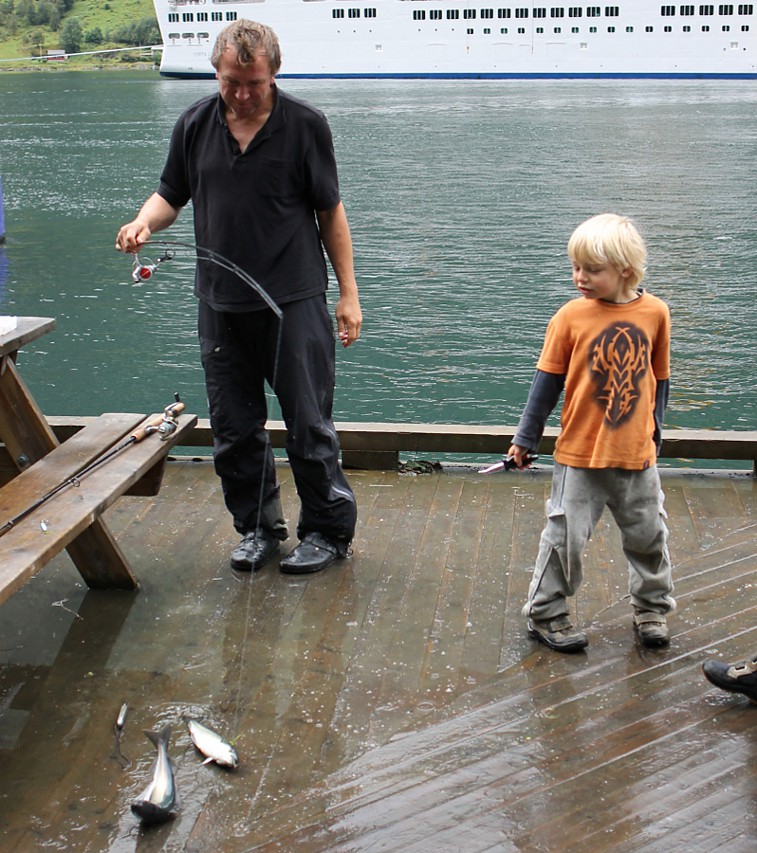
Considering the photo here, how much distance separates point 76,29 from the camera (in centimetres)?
11250

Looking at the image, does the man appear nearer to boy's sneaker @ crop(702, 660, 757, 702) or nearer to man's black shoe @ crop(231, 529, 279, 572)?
man's black shoe @ crop(231, 529, 279, 572)

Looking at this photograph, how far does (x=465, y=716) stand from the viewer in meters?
3.24

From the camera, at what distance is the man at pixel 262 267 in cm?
373

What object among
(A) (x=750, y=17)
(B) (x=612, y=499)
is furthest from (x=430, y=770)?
(A) (x=750, y=17)

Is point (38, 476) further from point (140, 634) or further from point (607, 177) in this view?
point (607, 177)

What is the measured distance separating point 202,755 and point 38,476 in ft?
4.14

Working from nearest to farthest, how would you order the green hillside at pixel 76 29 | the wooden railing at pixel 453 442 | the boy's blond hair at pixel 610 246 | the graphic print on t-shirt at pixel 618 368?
the boy's blond hair at pixel 610 246 < the graphic print on t-shirt at pixel 618 368 < the wooden railing at pixel 453 442 < the green hillside at pixel 76 29

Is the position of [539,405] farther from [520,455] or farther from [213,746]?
[213,746]

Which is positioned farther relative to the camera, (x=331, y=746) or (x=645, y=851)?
(x=331, y=746)

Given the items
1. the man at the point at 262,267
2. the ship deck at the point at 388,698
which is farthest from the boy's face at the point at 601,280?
the ship deck at the point at 388,698

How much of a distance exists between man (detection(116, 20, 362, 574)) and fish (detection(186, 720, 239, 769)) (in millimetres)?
1133

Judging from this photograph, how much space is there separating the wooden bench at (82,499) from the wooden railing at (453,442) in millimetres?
960

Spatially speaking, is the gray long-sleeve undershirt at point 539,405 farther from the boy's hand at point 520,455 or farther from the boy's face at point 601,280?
the boy's face at point 601,280

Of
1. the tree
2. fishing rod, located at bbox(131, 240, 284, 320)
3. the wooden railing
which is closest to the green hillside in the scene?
the tree
